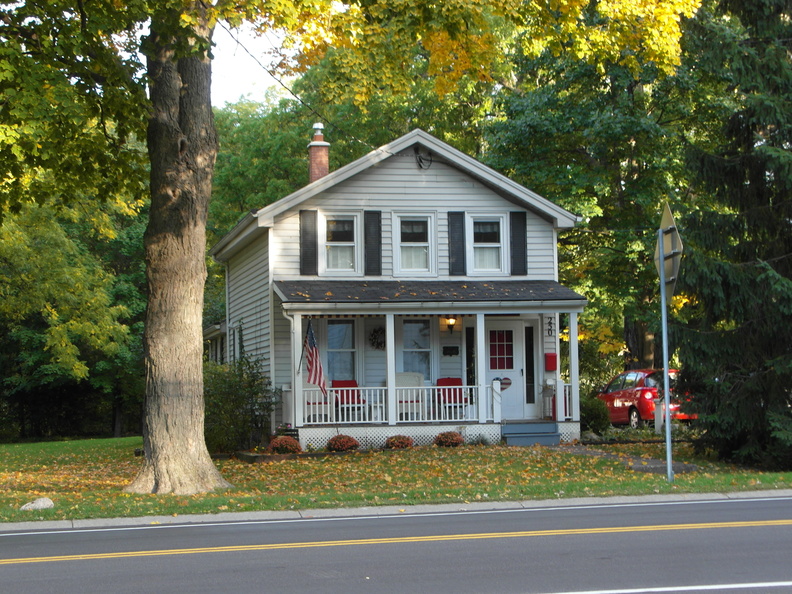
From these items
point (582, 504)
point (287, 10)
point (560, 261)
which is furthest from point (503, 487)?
point (560, 261)

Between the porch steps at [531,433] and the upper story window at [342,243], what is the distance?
5296mm

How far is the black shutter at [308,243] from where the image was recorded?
2308 centimetres

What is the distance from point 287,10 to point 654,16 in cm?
770

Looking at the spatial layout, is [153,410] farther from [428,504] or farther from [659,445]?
[659,445]

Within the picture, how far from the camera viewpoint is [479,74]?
61.2 feet

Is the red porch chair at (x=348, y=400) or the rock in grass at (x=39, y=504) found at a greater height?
the red porch chair at (x=348, y=400)

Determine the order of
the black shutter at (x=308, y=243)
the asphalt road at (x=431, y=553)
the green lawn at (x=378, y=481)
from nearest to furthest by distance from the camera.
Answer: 1. the asphalt road at (x=431, y=553)
2. the green lawn at (x=378, y=481)
3. the black shutter at (x=308, y=243)

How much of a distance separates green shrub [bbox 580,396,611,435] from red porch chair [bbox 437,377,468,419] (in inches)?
135

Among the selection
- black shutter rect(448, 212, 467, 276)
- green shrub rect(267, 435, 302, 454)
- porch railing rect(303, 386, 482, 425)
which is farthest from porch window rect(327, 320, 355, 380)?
green shrub rect(267, 435, 302, 454)

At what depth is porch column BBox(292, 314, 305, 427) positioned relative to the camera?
2172cm

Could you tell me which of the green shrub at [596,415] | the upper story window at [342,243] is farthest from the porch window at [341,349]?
the green shrub at [596,415]

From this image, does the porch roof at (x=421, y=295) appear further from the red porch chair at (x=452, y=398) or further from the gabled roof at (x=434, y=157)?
the red porch chair at (x=452, y=398)

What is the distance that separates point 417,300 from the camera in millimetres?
21797

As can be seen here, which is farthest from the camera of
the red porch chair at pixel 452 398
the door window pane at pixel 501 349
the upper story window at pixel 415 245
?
the door window pane at pixel 501 349
